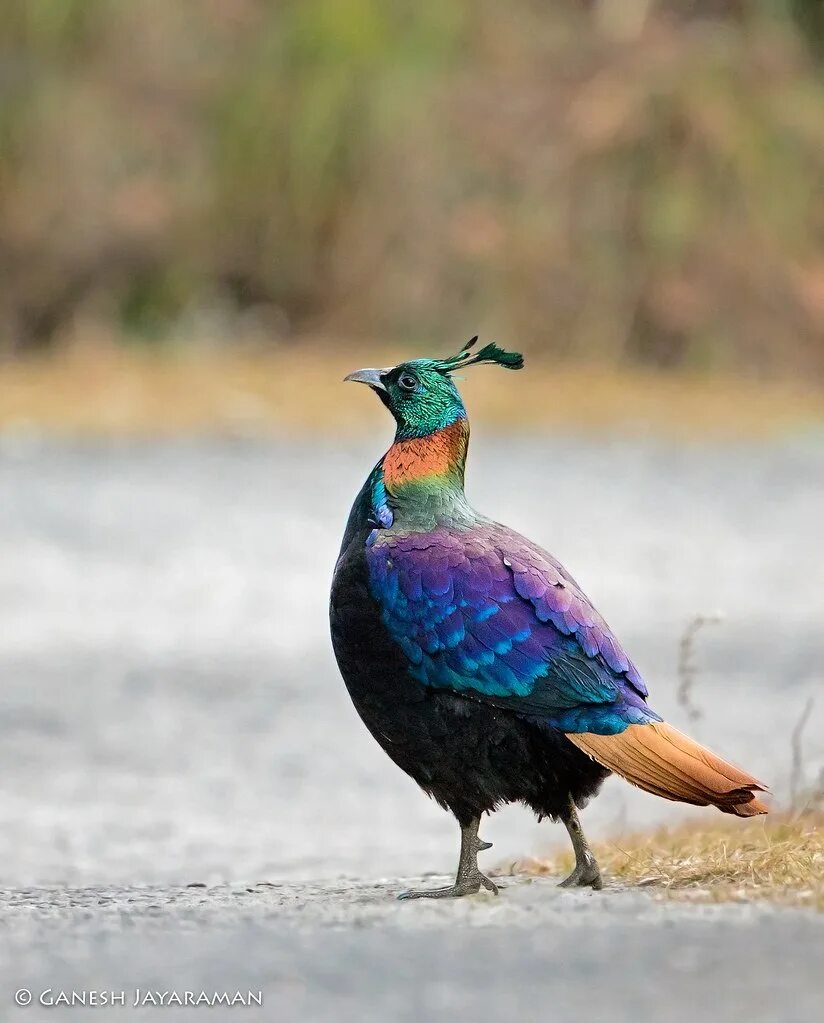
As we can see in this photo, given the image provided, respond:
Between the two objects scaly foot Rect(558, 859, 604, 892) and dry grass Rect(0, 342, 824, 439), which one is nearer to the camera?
scaly foot Rect(558, 859, 604, 892)

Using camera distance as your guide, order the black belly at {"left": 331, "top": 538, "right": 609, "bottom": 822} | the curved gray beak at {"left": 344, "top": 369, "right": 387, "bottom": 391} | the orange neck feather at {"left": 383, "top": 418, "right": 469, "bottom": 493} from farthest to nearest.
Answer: the curved gray beak at {"left": 344, "top": 369, "right": 387, "bottom": 391} → the orange neck feather at {"left": 383, "top": 418, "right": 469, "bottom": 493} → the black belly at {"left": 331, "top": 538, "right": 609, "bottom": 822}

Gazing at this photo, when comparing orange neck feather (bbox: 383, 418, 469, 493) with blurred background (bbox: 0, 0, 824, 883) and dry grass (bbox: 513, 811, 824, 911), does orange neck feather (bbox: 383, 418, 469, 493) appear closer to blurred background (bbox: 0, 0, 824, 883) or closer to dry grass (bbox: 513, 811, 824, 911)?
dry grass (bbox: 513, 811, 824, 911)

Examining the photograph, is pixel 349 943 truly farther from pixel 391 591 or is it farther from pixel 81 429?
pixel 81 429

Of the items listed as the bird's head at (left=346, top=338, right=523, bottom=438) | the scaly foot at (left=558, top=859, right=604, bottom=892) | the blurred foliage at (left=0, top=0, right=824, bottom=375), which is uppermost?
the blurred foliage at (left=0, top=0, right=824, bottom=375)

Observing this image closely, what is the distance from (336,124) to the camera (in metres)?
15.9

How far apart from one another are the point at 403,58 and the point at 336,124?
815 mm

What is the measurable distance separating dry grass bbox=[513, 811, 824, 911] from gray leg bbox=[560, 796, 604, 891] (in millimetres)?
117

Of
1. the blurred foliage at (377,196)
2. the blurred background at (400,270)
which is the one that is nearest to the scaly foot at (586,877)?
the blurred background at (400,270)

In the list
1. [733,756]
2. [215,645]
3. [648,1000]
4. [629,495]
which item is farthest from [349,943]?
[629,495]

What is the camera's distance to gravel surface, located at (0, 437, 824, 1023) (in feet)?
11.8

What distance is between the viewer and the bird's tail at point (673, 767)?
4.22 m

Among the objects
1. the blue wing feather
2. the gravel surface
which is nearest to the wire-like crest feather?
the blue wing feather

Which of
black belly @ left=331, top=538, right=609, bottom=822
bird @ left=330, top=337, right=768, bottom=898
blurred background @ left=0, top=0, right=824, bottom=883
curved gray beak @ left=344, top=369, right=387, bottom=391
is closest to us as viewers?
bird @ left=330, top=337, right=768, bottom=898

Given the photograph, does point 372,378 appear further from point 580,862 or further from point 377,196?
point 377,196
